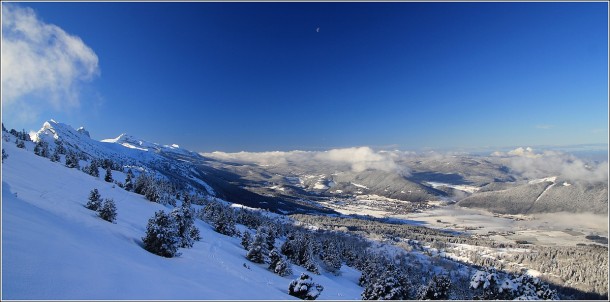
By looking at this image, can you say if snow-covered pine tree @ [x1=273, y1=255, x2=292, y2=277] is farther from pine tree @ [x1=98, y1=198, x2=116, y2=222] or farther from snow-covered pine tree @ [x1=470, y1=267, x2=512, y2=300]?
snow-covered pine tree @ [x1=470, y1=267, x2=512, y2=300]

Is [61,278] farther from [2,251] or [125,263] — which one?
[125,263]

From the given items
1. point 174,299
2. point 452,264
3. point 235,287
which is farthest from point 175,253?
point 452,264

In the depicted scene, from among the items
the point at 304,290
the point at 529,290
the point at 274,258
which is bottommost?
the point at 274,258

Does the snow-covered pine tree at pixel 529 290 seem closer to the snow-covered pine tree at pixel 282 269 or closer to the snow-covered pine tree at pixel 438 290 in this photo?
the snow-covered pine tree at pixel 438 290

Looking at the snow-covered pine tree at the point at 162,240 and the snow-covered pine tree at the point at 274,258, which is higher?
the snow-covered pine tree at the point at 162,240

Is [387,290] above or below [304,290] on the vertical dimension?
below

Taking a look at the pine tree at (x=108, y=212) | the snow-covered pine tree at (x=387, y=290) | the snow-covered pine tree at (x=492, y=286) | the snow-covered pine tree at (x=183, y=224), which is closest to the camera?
the snow-covered pine tree at (x=492, y=286)

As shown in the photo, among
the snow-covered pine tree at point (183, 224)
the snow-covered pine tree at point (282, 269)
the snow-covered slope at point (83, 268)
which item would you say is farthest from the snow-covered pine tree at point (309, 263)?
the snow-covered slope at point (83, 268)

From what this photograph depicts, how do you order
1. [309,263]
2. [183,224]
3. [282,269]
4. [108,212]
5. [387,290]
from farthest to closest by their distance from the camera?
1. [309,263]
2. [282,269]
3. [387,290]
4. [183,224]
5. [108,212]

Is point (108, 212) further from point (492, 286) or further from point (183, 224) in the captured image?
point (492, 286)

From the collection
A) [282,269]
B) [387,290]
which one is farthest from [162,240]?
[387,290]

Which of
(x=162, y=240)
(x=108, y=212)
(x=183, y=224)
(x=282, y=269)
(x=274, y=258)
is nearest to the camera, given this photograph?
(x=162, y=240)
